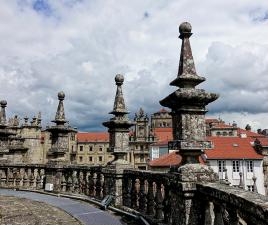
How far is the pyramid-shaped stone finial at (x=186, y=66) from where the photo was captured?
512 cm

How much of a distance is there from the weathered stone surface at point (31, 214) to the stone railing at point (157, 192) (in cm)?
161

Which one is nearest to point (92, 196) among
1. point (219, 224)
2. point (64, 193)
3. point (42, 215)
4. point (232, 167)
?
point (64, 193)

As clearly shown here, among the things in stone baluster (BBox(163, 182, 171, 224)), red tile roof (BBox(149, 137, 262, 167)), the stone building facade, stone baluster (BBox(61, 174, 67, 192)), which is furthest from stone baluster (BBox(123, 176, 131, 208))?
the stone building facade

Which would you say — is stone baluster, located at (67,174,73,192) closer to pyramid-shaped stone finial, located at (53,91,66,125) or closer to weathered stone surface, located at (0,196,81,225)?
pyramid-shaped stone finial, located at (53,91,66,125)

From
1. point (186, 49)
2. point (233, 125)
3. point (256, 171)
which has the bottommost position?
point (256, 171)

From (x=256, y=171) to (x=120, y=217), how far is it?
40922 mm

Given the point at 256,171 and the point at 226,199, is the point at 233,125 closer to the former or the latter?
the point at 256,171

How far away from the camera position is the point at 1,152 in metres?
15.0

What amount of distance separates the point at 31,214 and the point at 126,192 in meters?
2.45

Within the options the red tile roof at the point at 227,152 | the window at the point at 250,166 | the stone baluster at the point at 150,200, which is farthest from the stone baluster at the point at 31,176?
the window at the point at 250,166

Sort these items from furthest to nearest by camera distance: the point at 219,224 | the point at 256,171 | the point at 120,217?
the point at 256,171 < the point at 120,217 < the point at 219,224

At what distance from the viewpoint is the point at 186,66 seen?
525cm

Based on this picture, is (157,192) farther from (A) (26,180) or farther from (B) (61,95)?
(A) (26,180)

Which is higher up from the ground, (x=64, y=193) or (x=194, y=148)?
(x=194, y=148)
